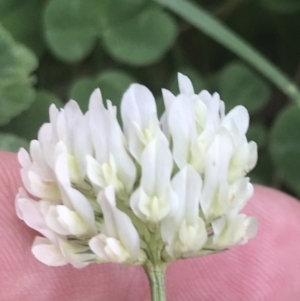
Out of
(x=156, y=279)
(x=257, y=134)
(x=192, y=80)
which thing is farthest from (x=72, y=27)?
(x=156, y=279)

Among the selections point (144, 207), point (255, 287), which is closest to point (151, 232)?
point (144, 207)

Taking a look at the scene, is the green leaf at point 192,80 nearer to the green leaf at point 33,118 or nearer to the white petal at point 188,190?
the green leaf at point 33,118

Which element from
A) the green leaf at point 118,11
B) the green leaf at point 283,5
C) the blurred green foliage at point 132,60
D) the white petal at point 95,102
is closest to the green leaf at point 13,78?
the blurred green foliage at point 132,60

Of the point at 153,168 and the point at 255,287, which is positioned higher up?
the point at 153,168

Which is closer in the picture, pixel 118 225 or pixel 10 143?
pixel 118 225

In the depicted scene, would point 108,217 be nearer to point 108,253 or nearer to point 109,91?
point 108,253

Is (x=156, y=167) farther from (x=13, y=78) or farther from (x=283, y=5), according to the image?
(x=283, y=5)
